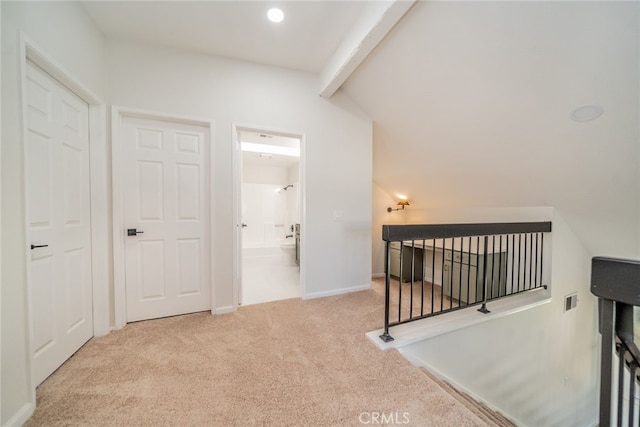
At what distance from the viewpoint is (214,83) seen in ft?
7.84

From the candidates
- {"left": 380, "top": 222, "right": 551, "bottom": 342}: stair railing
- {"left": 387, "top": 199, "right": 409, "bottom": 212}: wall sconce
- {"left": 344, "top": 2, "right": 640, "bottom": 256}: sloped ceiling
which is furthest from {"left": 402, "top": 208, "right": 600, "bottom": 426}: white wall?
{"left": 387, "top": 199, "right": 409, "bottom": 212}: wall sconce

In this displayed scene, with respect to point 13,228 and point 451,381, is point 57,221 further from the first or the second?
point 451,381

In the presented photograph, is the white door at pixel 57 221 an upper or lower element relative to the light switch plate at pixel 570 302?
upper

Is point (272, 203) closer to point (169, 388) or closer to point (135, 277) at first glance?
point (135, 277)

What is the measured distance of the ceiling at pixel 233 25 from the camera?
186 centimetres

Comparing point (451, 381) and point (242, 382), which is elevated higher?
point (242, 382)

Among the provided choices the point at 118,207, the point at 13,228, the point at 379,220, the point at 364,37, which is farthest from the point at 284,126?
the point at 379,220

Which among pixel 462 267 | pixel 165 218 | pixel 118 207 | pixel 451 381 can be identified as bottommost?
pixel 451 381

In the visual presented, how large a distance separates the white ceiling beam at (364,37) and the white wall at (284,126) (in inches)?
15.9

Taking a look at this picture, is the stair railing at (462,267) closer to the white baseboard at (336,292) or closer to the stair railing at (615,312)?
the white baseboard at (336,292)

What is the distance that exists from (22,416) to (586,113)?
399 centimetres

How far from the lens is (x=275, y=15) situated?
1.94m

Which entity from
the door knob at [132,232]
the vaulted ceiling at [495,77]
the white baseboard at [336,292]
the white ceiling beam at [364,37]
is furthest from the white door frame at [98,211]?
the white ceiling beam at [364,37]

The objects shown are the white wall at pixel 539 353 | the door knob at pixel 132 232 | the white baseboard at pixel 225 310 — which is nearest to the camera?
the white wall at pixel 539 353
